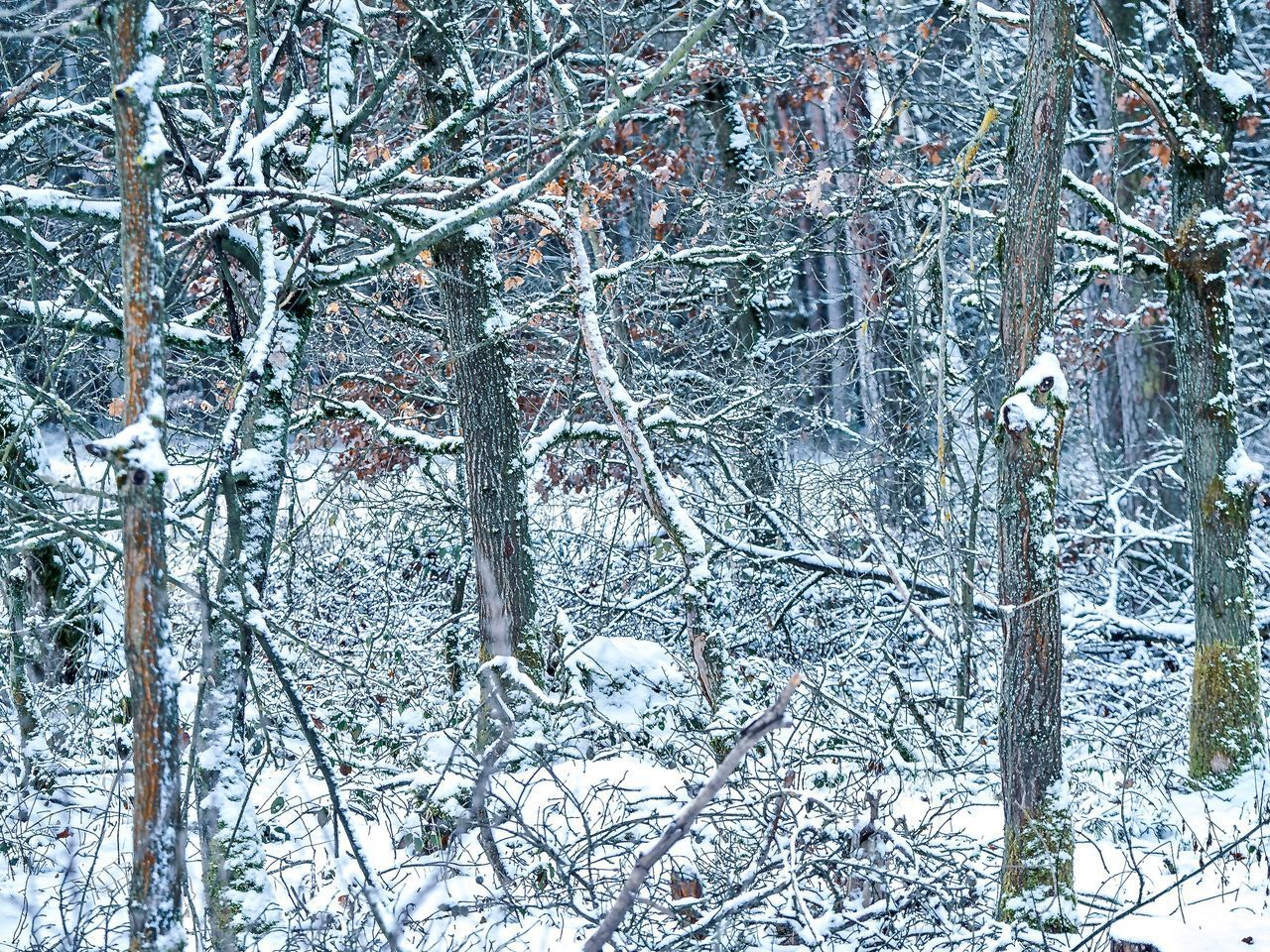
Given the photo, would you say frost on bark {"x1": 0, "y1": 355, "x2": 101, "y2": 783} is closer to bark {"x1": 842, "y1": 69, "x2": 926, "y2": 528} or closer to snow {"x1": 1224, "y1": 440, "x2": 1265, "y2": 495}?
bark {"x1": 842, "y1": 69, "x2": 926, "y2": 528}

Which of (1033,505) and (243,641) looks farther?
(1033,505)

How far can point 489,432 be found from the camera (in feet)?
27.5

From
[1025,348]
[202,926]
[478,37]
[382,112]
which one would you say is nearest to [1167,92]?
[1025,348]

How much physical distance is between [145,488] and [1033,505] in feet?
12.8

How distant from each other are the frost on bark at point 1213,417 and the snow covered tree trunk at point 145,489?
7075mm

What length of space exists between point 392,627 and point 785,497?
12.9 ft

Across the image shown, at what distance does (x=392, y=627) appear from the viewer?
1038cm

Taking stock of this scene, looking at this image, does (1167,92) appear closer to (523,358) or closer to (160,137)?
(523,358)


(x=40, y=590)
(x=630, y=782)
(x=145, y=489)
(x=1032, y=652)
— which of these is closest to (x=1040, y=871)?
(x=1032, y=652)

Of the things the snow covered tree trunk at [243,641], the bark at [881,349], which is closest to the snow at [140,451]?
the snow covered tree trunk at [243,641]

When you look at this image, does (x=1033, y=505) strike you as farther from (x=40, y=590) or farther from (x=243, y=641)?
(x=40, y=590)

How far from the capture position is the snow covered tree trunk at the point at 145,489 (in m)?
2.60

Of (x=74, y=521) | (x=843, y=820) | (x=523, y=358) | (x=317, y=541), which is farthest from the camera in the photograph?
(x=317, y=541)

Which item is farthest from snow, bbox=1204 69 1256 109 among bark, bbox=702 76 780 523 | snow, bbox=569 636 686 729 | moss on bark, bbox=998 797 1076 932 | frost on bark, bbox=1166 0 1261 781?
snow, bbox=569 636 686 729
